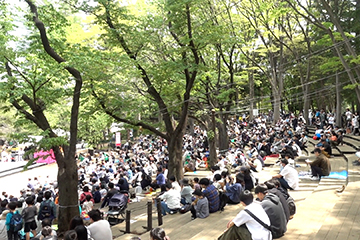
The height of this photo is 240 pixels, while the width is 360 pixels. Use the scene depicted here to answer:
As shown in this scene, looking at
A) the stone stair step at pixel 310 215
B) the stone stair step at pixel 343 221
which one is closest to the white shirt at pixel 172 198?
the stone stair step at pixel 310 215

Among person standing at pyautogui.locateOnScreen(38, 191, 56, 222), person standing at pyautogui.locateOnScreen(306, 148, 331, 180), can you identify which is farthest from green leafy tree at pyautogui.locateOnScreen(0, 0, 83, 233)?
person standing at pyautogui.locateOnScreen(306, 148, 331, 180)

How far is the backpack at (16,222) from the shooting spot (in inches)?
312

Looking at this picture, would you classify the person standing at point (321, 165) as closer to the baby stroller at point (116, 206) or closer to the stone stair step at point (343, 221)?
the stone stair step at point (343, 221)

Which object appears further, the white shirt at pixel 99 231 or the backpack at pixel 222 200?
the backpack at pixel 222 200

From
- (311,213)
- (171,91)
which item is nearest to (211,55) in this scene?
(171,91)

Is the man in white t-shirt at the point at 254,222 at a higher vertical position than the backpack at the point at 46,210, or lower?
→ higher

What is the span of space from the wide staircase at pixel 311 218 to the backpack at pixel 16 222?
248 centimetres

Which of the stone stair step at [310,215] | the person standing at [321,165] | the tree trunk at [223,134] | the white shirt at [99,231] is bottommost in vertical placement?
the stone stair step at [310,215]

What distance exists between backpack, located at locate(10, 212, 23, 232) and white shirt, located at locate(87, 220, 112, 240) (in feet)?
10.7

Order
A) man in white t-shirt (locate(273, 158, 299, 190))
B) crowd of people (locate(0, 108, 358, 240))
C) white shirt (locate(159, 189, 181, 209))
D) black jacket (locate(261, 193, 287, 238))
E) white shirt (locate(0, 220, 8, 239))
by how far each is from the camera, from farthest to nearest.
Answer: white shirt (locate(159, 189, 181, 209)), man in white t-shirt (locate(273, 158, 299, 190)), white shirt (locate(0, 220, 8, 239)), black jacket (locate(261, 193, 287, 238)), crowd of people (locate(0, 108, 358, 240))

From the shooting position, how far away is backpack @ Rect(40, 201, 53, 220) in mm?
8930

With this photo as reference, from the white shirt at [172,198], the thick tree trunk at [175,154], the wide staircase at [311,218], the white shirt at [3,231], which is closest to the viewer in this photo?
the wide staircase at [311,218]

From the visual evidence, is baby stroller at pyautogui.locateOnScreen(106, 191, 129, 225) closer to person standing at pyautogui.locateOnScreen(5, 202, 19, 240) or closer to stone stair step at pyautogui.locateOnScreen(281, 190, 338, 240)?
person standing at pyautogui.locateOnScreen(5, 202, 19, 240)

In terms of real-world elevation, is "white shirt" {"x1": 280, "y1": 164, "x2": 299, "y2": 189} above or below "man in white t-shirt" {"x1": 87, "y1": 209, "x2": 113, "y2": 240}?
Result: above
